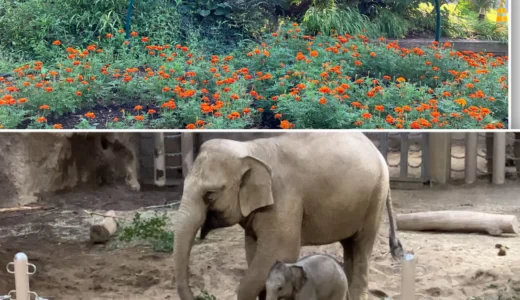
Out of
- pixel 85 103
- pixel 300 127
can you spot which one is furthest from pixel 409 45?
pixel 85 103

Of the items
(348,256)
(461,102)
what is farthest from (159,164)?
(461,102)

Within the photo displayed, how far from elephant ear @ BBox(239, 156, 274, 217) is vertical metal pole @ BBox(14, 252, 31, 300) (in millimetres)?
999

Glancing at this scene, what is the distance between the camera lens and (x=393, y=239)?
2.83 metres

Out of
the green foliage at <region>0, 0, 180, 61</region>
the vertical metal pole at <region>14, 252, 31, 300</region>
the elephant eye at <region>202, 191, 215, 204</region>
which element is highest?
the green foliage at <region>0, 0, 180, 61</region>

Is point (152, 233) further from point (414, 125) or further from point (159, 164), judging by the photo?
point (414, 125)

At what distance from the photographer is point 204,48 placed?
2514 mm

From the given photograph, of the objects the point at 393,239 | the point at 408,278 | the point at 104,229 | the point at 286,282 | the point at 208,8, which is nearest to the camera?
the point at 208,8

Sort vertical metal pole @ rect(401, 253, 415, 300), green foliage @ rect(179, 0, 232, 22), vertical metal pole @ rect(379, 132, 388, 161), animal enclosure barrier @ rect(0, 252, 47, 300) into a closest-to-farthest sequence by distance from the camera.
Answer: green foliage @ rect(179, 0, 232, 22)
vertical metal pole @ rect(379, 132, 388, 161)
vertical metal pole @ rect(401, 253, 415, 300)
animal enclosure barrier @ rect(0, 252, 47, 300)

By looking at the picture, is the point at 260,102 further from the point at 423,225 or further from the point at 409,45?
the point at 423,225

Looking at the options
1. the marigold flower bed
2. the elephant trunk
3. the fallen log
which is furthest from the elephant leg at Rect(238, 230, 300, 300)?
the fallen log

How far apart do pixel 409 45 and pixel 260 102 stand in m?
0.57

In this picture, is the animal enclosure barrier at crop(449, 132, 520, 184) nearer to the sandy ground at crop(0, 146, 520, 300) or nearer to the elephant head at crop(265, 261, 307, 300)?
the sandy ground at crop(0, 146, 520, 300)

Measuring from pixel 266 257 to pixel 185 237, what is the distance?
1.06ft

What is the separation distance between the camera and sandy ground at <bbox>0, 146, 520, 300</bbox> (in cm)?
279
